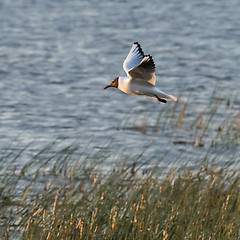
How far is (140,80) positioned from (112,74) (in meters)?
22.8

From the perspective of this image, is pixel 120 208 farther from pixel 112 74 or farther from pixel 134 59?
pixel 112 74

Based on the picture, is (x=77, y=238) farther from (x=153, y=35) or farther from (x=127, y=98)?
(x=153, y=35)

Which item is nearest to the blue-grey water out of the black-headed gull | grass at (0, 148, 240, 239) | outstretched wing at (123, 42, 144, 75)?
grass at (0, 148, 240, 239)

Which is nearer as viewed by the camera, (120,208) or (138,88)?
(138,88)

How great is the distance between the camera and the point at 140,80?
6395mm

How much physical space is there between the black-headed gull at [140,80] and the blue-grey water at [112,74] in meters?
8.07

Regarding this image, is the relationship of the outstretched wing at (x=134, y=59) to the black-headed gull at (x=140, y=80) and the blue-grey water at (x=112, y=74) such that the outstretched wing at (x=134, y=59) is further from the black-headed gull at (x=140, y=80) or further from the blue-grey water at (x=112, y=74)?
the blue-grey water at (x=112, y=74)

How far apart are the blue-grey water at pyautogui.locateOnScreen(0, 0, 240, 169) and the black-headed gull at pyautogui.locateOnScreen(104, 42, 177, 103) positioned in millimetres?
8071

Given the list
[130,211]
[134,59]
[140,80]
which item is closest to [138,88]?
[140,80]

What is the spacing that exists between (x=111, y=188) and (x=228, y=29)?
3203cm

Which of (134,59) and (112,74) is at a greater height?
(134,59)

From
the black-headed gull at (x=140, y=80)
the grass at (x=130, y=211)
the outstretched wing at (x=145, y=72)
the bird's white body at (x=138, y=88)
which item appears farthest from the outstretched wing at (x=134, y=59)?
the grass at (x=130, y=211)

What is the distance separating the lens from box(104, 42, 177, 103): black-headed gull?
614 centimetres

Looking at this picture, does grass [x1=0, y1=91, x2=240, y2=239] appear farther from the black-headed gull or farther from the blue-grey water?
the black-headed gull
